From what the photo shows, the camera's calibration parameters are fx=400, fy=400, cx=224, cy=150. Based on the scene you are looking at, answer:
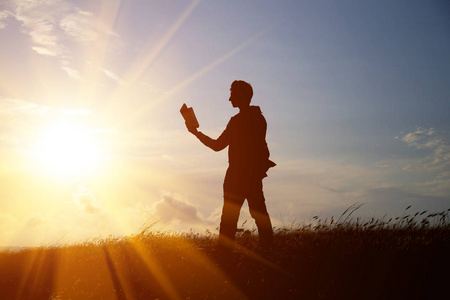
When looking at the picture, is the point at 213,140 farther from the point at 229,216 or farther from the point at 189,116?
the point at 229,216

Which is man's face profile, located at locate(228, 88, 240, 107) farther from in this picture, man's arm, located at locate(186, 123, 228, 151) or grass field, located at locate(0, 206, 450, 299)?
grass field, located at locate(0, 206, 450, 299)

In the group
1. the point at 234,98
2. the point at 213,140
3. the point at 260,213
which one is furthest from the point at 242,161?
the point at 234,98

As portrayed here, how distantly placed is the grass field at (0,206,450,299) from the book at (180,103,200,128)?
2.28m

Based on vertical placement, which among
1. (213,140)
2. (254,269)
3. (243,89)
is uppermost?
(243,89)

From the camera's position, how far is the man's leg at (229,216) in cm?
674

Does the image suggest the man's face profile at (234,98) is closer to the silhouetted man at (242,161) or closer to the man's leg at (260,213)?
the silhouetted man at (242,161)

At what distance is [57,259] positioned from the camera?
8.84m

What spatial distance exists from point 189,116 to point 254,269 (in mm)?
2698

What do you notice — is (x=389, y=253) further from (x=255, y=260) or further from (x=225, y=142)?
(x=225, y=142)

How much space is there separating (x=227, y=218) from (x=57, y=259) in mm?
4452

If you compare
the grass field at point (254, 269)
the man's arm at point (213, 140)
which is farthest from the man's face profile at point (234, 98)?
the grass field at point (254, 269)

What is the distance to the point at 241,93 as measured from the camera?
6699mm

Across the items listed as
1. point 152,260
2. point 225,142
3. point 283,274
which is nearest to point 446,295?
point 283,274

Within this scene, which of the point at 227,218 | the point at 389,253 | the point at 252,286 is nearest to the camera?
the point at 252,286
